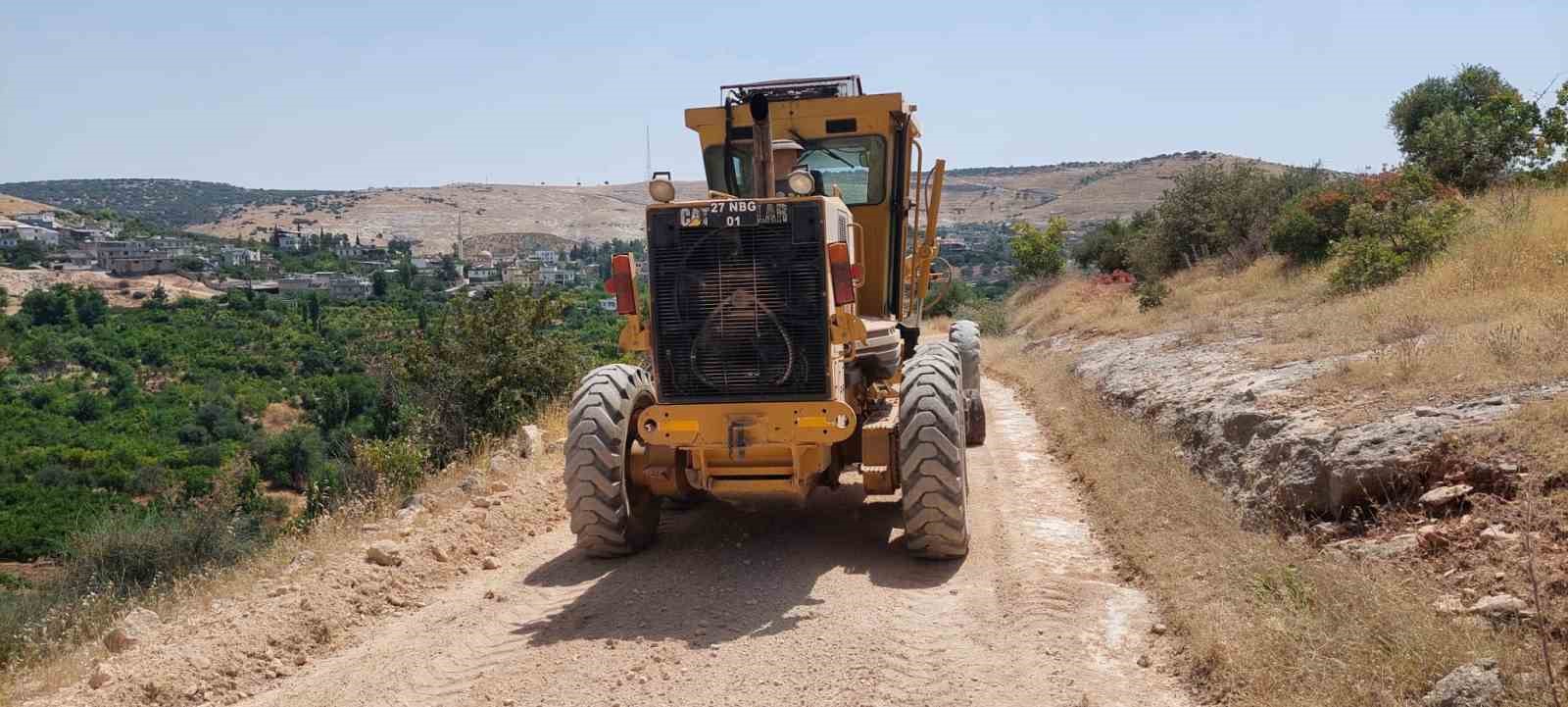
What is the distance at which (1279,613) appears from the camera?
17.7 ft

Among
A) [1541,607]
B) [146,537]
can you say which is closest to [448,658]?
[1541,607]

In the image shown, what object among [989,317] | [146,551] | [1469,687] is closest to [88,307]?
[989,317]

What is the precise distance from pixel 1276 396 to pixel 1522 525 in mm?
3672

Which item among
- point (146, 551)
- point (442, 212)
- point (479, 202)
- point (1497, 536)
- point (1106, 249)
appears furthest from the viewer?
point (479, 202)

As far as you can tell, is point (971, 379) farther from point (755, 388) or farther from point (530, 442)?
point (755, 388)

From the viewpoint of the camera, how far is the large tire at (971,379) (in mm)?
11914

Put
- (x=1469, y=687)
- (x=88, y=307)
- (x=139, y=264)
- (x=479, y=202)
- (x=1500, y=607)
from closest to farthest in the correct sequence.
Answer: (x=1469, y=687) → (x=1500, y=607) → (x=88, y=307) → (x=139, y=264) → (x=479, y=202)

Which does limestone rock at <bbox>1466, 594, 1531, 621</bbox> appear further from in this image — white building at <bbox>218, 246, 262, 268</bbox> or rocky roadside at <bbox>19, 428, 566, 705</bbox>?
white building at <bbox>218, 246, 262, 268</bbox>

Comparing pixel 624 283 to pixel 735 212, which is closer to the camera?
pixel 735 212

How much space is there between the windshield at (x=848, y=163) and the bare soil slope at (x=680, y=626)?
2.73 meters

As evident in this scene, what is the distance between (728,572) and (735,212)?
7.87 ft

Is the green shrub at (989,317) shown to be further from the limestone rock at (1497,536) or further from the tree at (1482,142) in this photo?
the limestone rock at (1497,536)

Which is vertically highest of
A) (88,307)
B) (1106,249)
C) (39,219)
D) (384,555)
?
(39,219)

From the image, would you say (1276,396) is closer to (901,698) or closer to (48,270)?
(901,698)
